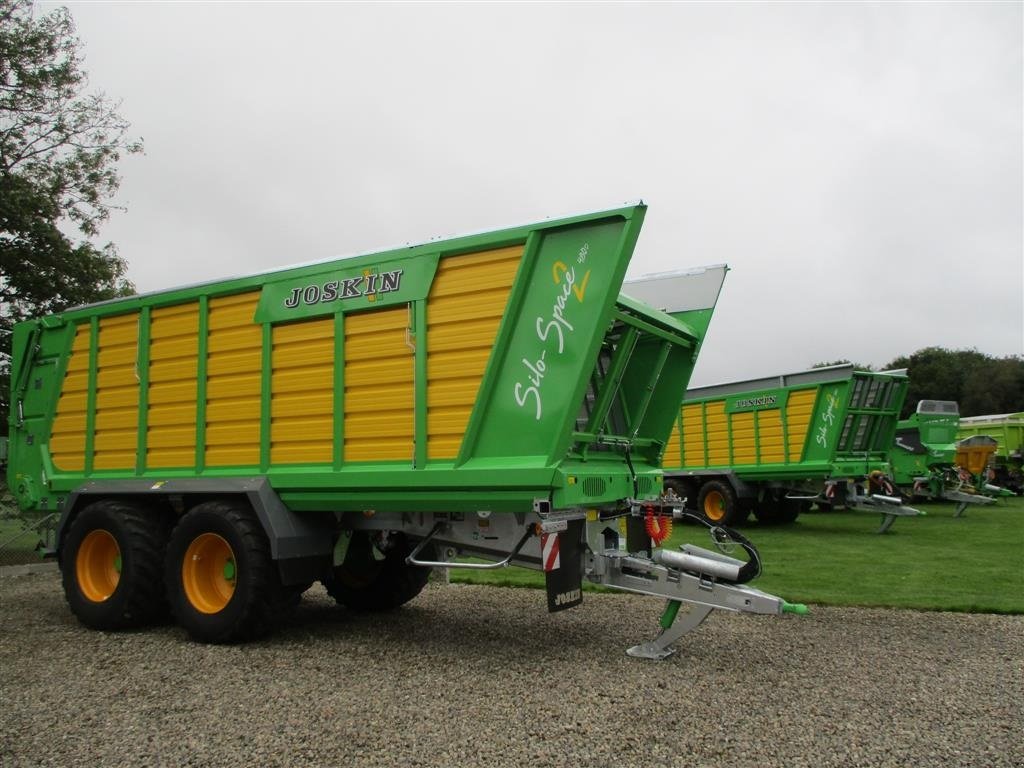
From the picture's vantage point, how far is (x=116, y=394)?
7.16m

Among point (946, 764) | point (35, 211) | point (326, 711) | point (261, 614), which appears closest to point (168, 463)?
point (261, 614)

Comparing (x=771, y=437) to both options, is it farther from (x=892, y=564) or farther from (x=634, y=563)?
(x=634, y=563)

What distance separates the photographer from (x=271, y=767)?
3.68 metres

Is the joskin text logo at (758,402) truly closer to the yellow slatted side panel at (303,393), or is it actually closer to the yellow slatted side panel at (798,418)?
the yellow slatted side panel at (798,418)

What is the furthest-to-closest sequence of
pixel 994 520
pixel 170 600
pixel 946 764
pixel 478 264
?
pixel 994 520
pixel 170 600
pixel 478 264
pixel 946 764

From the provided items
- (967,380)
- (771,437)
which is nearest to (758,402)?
(771,437)

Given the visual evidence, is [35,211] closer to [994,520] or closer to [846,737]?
[846,737]

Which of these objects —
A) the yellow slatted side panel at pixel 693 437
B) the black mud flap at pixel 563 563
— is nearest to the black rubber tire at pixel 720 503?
the yellow slatted side panel at pixel 693 437

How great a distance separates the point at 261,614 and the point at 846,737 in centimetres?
401

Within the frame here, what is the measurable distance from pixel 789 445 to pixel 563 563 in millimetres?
10915

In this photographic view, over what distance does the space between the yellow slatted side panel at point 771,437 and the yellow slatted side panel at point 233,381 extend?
37.5ft

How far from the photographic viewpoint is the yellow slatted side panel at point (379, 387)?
5.59 metres

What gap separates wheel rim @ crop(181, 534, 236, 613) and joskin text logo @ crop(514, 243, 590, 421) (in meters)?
2.84

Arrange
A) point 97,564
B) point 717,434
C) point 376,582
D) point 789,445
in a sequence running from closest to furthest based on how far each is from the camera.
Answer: point 97,564
point 376,582
point 789,445
point 717,434
